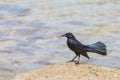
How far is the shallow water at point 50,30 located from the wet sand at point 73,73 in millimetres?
4383

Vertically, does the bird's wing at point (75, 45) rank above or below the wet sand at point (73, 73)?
above

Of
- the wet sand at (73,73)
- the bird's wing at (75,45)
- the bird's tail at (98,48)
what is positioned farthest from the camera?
the bird's wing at (75,45)

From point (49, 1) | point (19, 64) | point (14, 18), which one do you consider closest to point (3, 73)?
point (19, 64)

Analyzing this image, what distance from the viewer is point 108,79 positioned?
10.5m

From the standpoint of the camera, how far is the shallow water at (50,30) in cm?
1778

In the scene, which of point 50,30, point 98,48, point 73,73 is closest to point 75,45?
point 98,48

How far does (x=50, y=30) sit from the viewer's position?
875 inches

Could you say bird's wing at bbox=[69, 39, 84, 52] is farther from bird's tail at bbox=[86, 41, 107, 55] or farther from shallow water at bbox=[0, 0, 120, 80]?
shallow water at bbox=[0, 0, 120, 80]

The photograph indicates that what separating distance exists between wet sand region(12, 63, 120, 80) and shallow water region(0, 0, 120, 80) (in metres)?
4.38

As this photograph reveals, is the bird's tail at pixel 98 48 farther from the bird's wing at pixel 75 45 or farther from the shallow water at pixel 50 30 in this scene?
the shallow water at pixel 50 30

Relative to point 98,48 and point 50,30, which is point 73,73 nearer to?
point 98,48

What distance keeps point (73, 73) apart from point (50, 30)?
38.1 ft

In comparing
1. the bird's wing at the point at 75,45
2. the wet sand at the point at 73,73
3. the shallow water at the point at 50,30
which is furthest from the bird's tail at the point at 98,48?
the shallow water at the point at 50,30

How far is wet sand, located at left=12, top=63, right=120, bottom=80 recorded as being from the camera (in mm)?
10539
